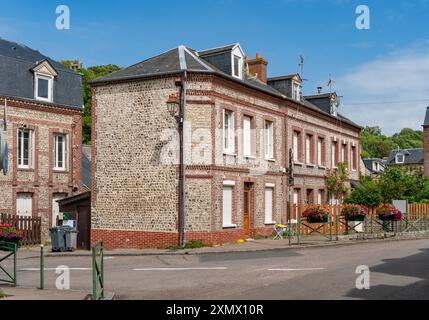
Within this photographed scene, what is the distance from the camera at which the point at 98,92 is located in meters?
24.3

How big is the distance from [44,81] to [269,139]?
41.0ft

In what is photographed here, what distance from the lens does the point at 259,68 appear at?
3106 centimetres

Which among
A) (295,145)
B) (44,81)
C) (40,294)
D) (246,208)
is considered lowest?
(40,294)

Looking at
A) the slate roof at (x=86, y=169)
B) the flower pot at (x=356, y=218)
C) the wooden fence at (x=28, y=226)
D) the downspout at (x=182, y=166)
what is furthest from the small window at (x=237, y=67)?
the slate roof at (x=86, y=169)

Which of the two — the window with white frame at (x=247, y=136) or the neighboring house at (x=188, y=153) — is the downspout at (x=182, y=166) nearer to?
the neighboring house at (x=188, y=153)

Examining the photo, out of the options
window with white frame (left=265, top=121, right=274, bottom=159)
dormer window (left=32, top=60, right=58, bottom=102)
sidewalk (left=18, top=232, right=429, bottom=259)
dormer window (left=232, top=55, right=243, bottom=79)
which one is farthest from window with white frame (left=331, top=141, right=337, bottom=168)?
dormer window (left=32, top=60, right=58, bottom=102)

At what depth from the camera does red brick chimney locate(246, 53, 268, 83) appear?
102 ft

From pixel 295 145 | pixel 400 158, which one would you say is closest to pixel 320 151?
pixel 295 145

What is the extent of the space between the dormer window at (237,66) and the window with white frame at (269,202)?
16.9ft

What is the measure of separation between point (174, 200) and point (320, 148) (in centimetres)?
1332

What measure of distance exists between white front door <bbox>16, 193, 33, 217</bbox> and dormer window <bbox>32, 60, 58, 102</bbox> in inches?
198

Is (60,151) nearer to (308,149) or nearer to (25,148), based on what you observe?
(25,148)

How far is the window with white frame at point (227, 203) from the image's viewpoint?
22891mm
